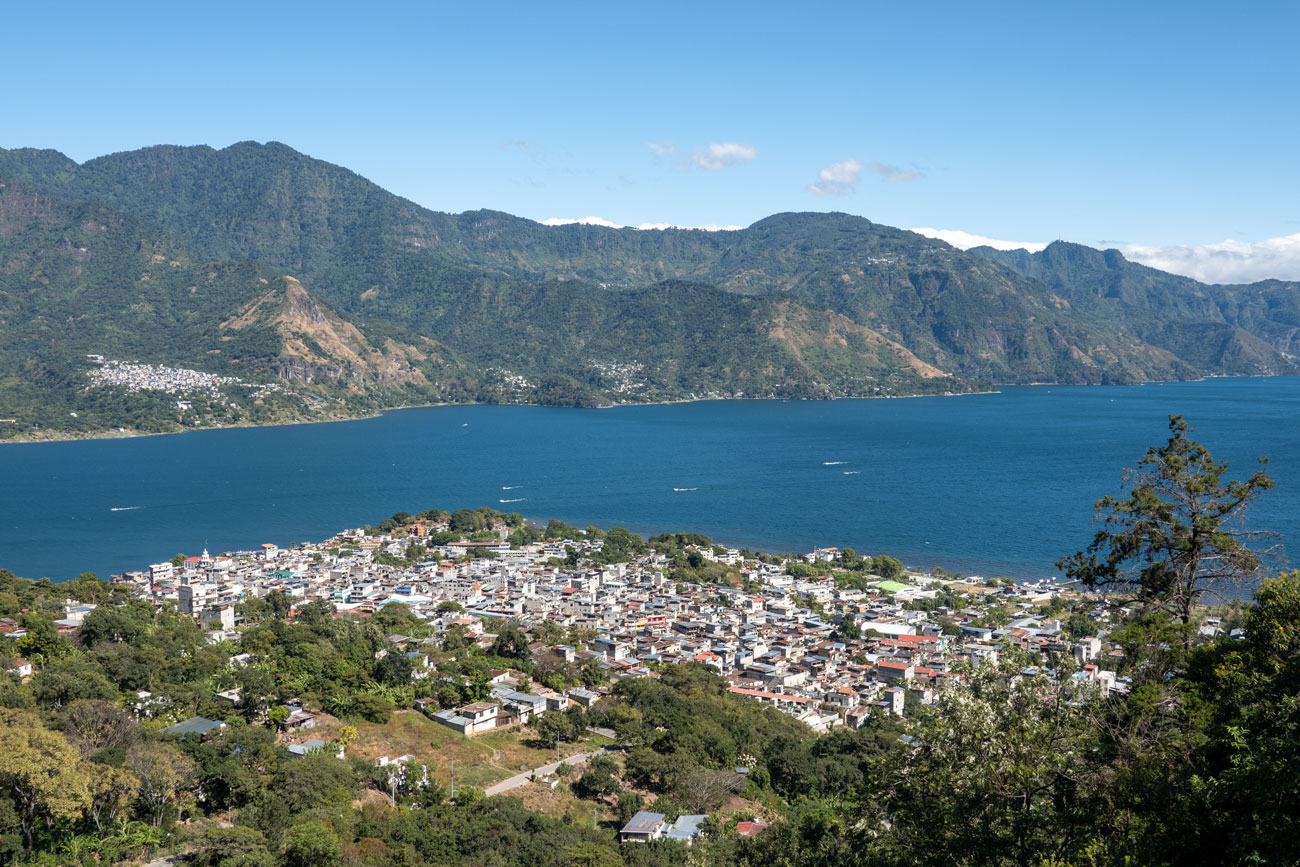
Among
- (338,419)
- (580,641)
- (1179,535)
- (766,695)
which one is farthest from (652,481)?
(338,419)

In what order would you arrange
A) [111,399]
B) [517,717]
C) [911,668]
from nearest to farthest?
[517,717] → [911,668] → [111,399]

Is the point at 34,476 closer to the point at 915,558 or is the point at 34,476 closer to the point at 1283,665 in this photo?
the point at 915,558

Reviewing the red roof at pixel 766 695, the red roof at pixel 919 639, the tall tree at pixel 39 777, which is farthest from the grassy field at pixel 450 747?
the red roof at pixel 919 639

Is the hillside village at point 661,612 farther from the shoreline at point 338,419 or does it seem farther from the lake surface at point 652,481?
the shoreline at point 338,419

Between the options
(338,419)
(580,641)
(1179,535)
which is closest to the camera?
(1179,535)

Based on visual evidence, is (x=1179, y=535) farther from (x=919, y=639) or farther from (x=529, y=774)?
(x=919, y=639)

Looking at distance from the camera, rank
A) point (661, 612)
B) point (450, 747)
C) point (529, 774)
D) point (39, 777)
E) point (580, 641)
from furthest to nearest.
→ point (661, 612), point (580, 641), point (450, 747), point (529, 774), point (39, 777)

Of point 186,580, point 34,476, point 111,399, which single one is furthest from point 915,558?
point 111,399
